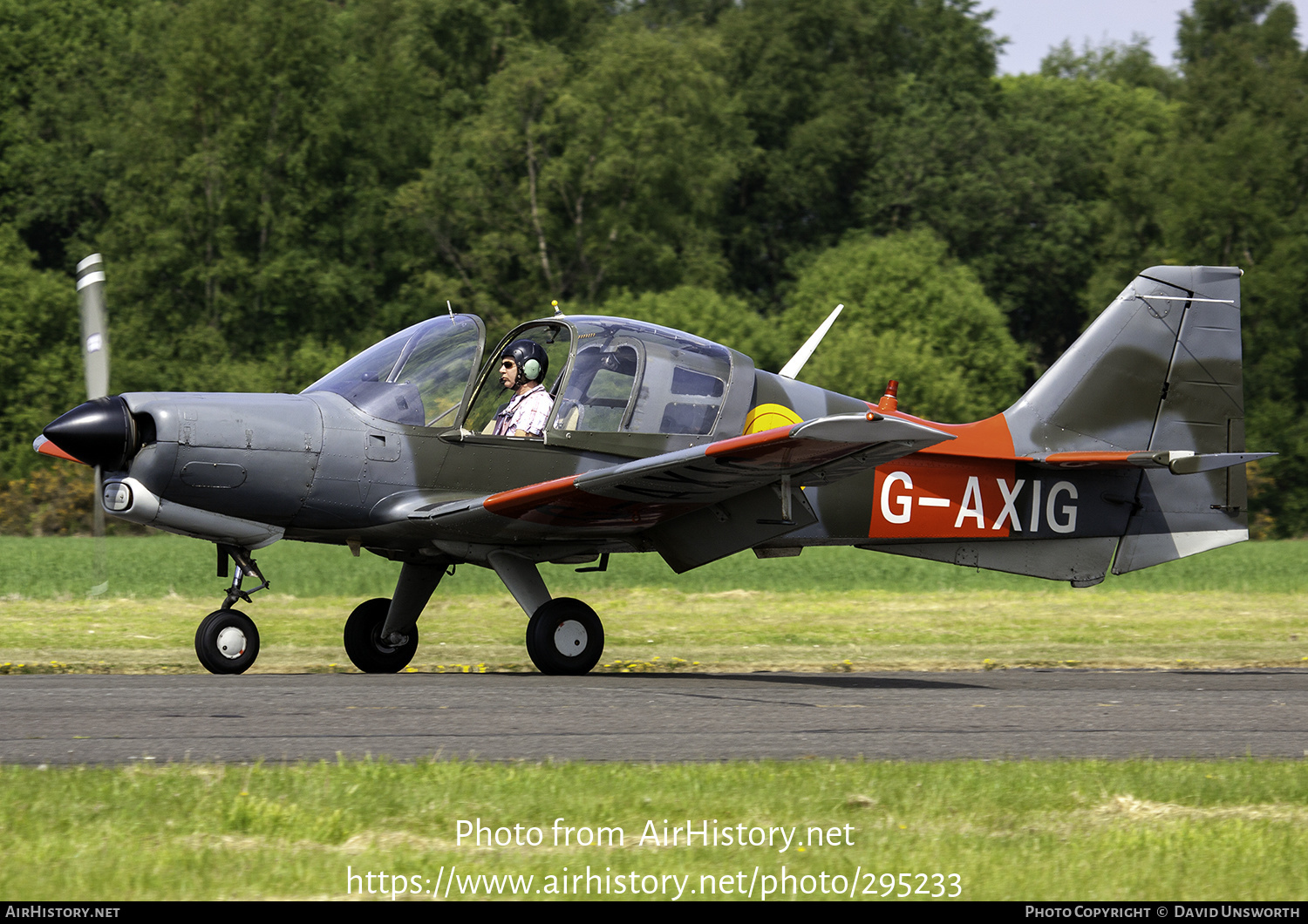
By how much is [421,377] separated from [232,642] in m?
2.26

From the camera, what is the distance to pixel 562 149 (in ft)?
154

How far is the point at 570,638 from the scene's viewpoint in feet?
35.4

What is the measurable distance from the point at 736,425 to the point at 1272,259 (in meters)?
39.1

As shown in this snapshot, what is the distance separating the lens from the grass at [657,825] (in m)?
4.75

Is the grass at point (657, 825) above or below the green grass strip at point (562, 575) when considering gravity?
above

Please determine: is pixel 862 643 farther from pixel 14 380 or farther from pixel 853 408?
pixel 14 380

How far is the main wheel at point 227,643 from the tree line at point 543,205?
32.1 m

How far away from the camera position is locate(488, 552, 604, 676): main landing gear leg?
1072 cm

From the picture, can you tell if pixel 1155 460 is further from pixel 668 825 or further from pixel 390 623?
pixel 668 825

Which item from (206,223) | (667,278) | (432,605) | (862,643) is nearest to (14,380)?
(206,223)

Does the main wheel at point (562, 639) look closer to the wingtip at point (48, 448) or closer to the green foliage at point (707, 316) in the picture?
the wingtip at point (48, 448)

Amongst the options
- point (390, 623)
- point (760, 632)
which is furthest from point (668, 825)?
point (760, 632)

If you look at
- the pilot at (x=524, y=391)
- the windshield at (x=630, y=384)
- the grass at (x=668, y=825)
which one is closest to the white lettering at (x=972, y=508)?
the windshield at (x=630, y=384)

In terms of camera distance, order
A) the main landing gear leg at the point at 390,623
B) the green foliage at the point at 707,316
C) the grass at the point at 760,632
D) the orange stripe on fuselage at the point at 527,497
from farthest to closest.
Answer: the green foliage at the point at 707,316 < the grass at the point at 760,632 < the main landing gear leg at the point at 390,623 < the orange stripe on fuselage at the point at 527,497
